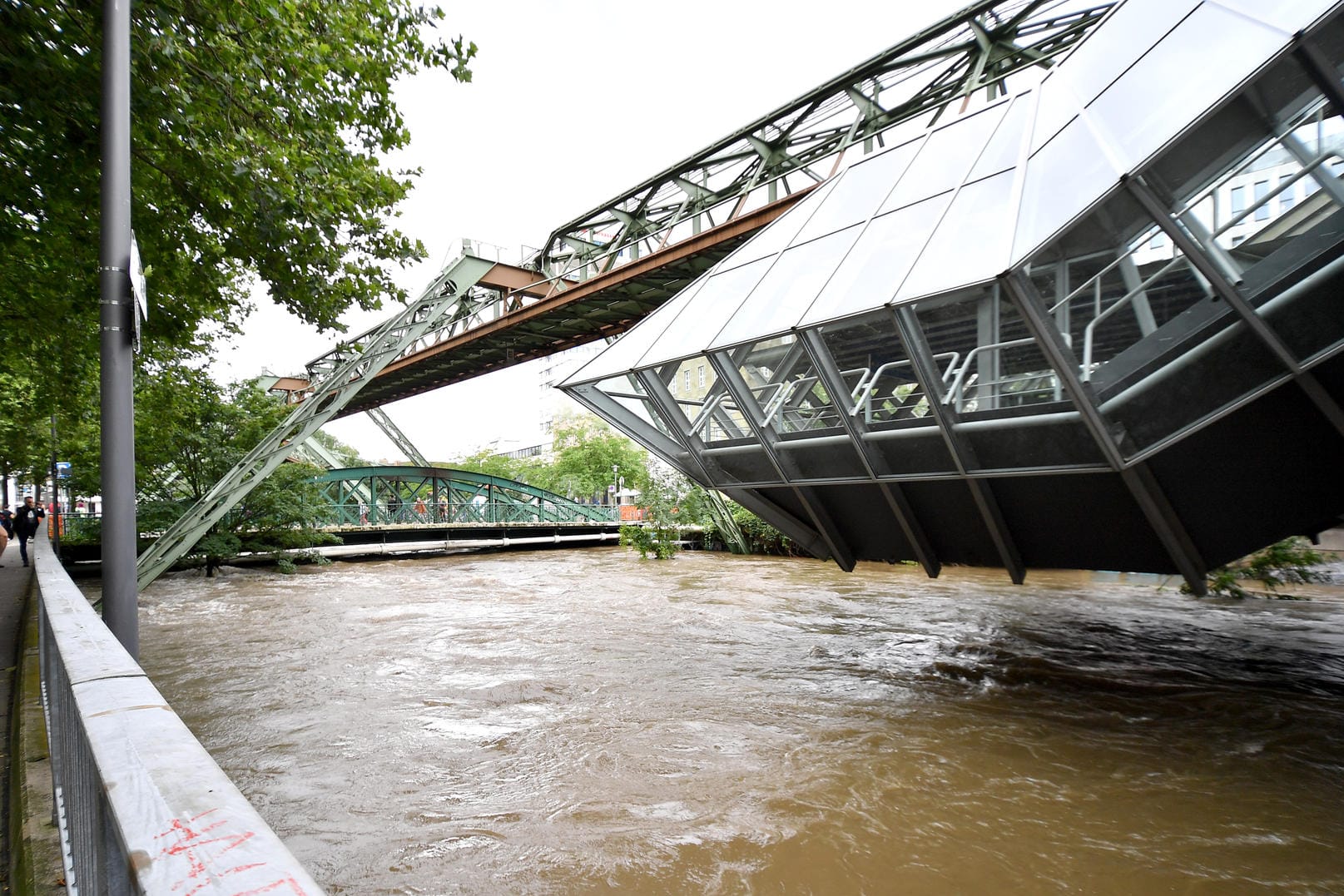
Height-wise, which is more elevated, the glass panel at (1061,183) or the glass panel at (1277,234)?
the glass panel at (1061,183)

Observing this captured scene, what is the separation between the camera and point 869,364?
28.0 feet

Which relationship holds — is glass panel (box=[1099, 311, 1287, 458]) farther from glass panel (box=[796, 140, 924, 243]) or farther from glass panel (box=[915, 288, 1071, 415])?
glass panel (box=[796, 140, 924, 243])

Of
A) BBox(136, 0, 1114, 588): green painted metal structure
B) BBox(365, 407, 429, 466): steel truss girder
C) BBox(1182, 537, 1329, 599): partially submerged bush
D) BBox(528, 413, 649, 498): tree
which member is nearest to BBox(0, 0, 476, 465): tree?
BBox(136, 0, 1114, 588): green painted metal structure

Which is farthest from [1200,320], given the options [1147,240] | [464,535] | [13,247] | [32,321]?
[464,535]

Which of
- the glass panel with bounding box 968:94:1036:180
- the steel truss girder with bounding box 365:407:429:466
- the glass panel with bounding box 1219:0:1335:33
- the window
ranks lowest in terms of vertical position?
the window

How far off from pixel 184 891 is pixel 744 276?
10.6 meters

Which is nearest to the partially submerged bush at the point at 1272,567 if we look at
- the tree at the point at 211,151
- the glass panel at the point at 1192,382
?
the glass panel at the point at 1192,382

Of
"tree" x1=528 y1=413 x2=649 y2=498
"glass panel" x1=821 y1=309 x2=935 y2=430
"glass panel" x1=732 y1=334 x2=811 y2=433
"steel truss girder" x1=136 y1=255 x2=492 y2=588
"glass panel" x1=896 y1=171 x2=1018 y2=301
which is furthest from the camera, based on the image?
"tree" x1=528 y1=413 x2=649 y2=498

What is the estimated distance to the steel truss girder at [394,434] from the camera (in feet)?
161

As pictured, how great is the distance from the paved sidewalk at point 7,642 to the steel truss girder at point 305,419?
251 cm

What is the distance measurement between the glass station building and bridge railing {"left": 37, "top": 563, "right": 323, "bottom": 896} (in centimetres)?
636

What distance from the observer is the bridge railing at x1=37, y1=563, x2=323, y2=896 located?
3.52ft

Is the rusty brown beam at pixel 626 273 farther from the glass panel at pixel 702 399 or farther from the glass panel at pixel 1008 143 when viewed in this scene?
the glass panel at pixel 702 399

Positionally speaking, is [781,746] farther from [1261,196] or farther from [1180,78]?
[1180,78]
